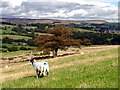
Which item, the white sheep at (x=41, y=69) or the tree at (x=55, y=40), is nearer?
the white sheep at (x=41, y=69)

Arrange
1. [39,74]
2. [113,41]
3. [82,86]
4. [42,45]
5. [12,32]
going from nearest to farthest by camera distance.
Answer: [82,86] < [39,74] < [42,45] < [113,41] < [12,32]

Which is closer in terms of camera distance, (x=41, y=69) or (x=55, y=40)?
(x=41, y=69)

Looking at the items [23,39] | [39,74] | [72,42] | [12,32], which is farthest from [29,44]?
[39,74]

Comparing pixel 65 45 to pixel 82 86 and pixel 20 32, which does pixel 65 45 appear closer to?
pixel 82 86

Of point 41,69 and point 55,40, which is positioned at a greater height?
point 41,69

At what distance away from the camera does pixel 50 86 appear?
1617 centimetres

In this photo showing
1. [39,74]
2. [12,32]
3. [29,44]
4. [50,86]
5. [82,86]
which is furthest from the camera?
[12,32]

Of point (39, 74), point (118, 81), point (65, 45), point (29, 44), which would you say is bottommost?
point (29, 44)

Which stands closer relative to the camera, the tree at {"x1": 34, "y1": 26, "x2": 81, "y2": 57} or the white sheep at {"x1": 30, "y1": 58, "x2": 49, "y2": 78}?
the white sheep at {"x1": 30, "y1": 58, "x2": 49, "y2": 78}

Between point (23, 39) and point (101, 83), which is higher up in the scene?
point (101, 83)

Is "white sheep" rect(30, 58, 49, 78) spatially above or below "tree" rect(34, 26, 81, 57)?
above

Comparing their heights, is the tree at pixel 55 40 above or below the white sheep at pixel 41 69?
below

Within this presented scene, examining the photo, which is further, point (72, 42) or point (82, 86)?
point (72, 42)

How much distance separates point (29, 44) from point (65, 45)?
5252 cm
